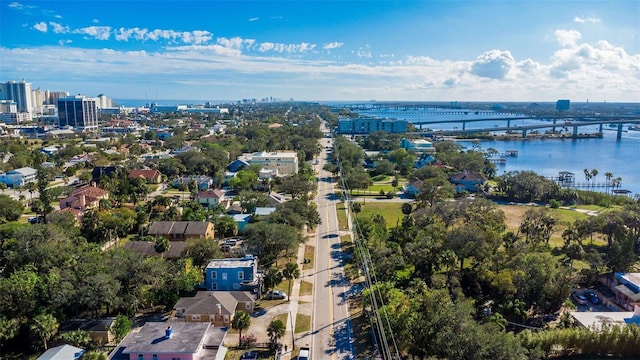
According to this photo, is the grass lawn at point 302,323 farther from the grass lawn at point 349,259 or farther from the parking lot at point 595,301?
the parking lot at point 595,301

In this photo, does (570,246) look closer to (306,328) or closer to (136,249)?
(306,328)

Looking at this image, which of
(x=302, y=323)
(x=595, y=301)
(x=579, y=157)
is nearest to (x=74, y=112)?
(x=302, y=323)

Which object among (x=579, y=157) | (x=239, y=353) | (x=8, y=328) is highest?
(x=579, y=157)

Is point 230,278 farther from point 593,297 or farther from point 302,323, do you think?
point 593,297

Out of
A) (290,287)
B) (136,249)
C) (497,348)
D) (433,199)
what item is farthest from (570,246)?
(136,249)

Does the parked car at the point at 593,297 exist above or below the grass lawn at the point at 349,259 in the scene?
below

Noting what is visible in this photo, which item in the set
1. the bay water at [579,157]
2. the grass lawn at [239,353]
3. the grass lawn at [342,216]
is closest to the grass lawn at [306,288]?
the grass lawn at [239,353]
